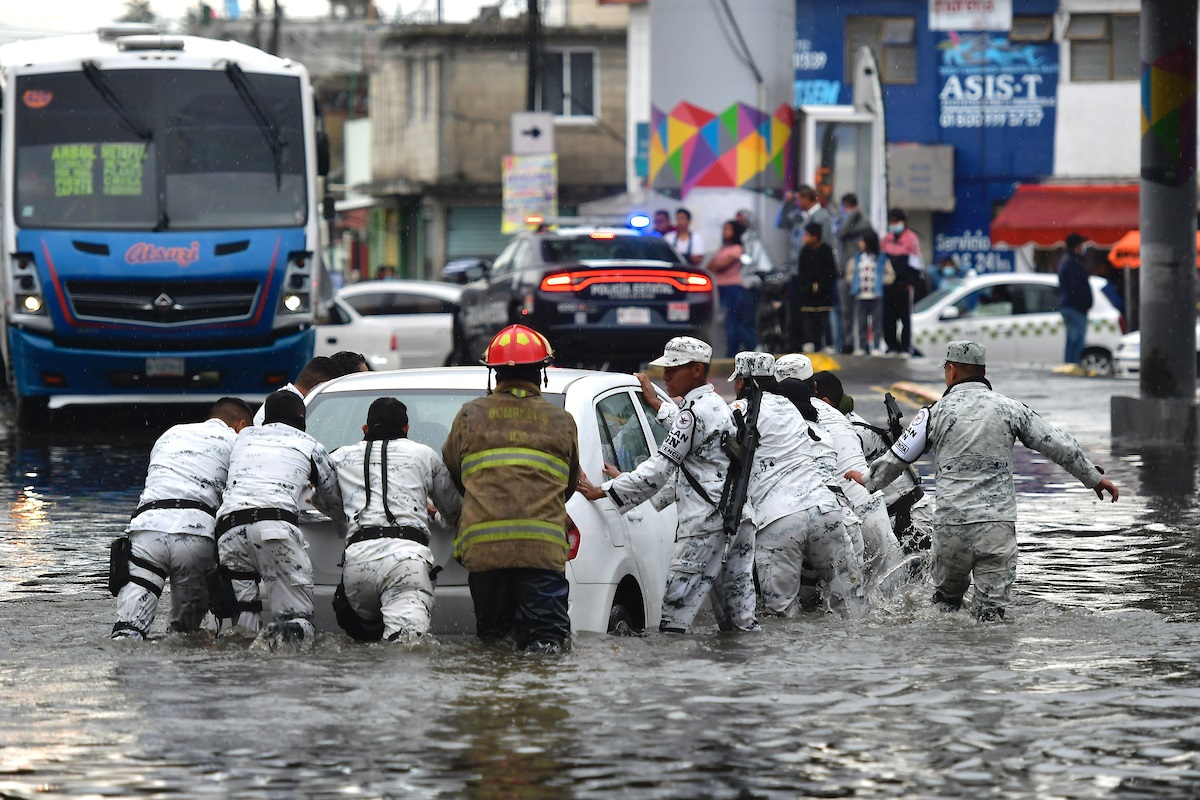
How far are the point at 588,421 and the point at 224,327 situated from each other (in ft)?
34.6

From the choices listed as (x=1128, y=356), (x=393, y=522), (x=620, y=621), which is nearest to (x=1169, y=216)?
(x=1128, y=356)

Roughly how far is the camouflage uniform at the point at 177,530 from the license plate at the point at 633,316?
1191 centimetres

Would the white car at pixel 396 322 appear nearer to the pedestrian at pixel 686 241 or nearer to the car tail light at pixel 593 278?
the pedestrian at pixel 686 241

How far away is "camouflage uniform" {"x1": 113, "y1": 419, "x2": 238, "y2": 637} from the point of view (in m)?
8.79

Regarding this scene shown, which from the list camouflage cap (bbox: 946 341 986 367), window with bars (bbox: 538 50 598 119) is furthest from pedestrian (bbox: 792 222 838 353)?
window with bars (bbox: 538 50 598 119)

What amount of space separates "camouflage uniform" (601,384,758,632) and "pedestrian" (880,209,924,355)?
1529 centimetres

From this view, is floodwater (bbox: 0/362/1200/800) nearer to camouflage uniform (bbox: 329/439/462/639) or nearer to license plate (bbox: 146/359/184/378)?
camouflage uniform (bbox: 329/439/462/639)

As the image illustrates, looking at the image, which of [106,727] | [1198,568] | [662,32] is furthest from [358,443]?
[662,32]

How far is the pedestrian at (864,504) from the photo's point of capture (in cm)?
1054

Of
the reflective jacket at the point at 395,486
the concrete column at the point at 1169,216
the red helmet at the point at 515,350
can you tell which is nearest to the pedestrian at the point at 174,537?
the reflective jacket at the point at 395,486

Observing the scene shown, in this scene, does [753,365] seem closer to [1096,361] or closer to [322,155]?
[322,155]

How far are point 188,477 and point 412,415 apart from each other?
3.20ft

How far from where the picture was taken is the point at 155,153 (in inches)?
747

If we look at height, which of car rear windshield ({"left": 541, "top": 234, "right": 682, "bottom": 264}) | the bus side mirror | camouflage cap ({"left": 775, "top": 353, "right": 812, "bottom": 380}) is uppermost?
the bus side mirror
